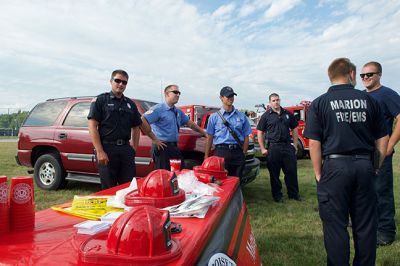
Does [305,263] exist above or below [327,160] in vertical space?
below

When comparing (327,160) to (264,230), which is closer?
(327,160)

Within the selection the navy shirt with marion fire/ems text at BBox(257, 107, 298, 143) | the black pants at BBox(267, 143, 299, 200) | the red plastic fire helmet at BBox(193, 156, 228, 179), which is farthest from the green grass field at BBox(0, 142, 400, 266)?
the navy shirt with marion fire/ems text at BBox(257, 107, 298, 143)

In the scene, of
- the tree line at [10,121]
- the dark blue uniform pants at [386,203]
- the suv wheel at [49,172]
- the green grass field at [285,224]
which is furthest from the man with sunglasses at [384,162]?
the tree line at [10,121]

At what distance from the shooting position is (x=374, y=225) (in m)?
2.70

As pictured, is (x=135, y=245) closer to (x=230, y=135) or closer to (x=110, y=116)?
(x=110, y=116)

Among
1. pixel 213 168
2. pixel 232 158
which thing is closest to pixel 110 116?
pixel 213 168

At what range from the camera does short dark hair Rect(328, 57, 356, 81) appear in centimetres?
284

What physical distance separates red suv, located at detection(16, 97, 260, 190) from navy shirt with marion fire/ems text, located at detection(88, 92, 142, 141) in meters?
2.06

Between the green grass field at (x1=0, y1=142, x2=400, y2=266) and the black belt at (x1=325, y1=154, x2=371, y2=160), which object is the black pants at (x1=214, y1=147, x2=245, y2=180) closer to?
the green grass field at (x1=0, y1=142, x2=400, y2=266)

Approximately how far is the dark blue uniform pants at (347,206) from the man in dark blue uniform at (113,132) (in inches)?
91.8

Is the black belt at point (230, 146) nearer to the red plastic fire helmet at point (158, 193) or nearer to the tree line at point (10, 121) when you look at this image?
the red plastic fire helmet at point (158, 193)

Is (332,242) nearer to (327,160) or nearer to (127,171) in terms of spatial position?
(327,160)

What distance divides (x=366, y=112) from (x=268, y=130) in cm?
373

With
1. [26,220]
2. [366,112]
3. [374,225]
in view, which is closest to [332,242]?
[374,225]
